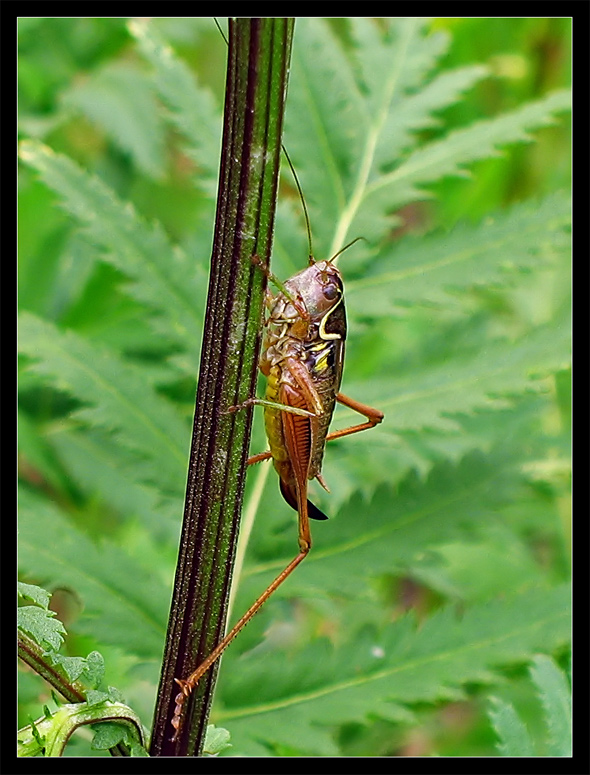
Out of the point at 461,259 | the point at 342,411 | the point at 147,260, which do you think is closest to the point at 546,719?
the point at 342,411

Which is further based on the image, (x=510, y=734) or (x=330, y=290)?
(x=330, y=290)

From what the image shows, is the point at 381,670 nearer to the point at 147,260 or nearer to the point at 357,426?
the point at 357,426

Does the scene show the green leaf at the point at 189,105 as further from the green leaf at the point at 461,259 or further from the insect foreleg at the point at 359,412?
the insect foreleg at the point at 359,412

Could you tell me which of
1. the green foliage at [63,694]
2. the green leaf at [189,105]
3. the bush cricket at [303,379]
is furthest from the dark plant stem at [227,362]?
the green leaf at [189,105]

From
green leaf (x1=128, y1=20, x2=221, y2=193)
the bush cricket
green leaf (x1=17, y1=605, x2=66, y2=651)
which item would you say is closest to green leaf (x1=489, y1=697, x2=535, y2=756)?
the bush cricket

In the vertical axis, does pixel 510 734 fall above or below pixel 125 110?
below

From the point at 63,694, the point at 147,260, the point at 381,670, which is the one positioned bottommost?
the point at 63,694

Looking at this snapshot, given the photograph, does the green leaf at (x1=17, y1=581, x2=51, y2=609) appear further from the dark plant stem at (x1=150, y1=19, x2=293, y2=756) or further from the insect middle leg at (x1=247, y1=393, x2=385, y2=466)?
the insect middle leg at (x1=247, y1=393, x2=385, y2=466)

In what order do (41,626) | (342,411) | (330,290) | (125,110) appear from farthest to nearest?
(125,110) → (342,411) → (330,290) → (41,626)
